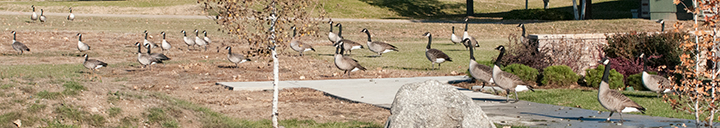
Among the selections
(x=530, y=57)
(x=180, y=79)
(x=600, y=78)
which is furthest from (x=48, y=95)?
(x=600, y=78)

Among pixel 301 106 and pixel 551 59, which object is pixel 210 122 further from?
pixel 551 59

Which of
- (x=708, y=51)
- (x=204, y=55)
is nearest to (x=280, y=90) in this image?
(x=708, y=51)

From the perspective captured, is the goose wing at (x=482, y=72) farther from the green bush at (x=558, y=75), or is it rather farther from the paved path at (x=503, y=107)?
the green bush at (x=558, y=75)

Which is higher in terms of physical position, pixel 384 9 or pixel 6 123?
pixel 384 9

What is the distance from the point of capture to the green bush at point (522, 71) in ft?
54.7

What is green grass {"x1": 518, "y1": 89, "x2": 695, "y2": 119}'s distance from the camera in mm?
11773

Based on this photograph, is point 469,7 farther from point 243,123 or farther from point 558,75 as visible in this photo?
point 243,123

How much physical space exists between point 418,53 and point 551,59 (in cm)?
974

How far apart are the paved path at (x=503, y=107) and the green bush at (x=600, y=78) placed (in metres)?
3.39

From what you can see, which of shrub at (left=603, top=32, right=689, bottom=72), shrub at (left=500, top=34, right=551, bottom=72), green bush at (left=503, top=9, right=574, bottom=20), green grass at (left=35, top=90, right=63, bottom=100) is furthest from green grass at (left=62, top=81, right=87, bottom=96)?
green bush at (left=503, top=9, right=574, bottom=20)

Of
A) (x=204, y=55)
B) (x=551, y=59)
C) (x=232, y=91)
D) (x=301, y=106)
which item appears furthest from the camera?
(x=204, y=55)

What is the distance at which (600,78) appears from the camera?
54.6 ft

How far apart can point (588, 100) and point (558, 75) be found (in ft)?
9.91

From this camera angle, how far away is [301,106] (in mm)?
12516
